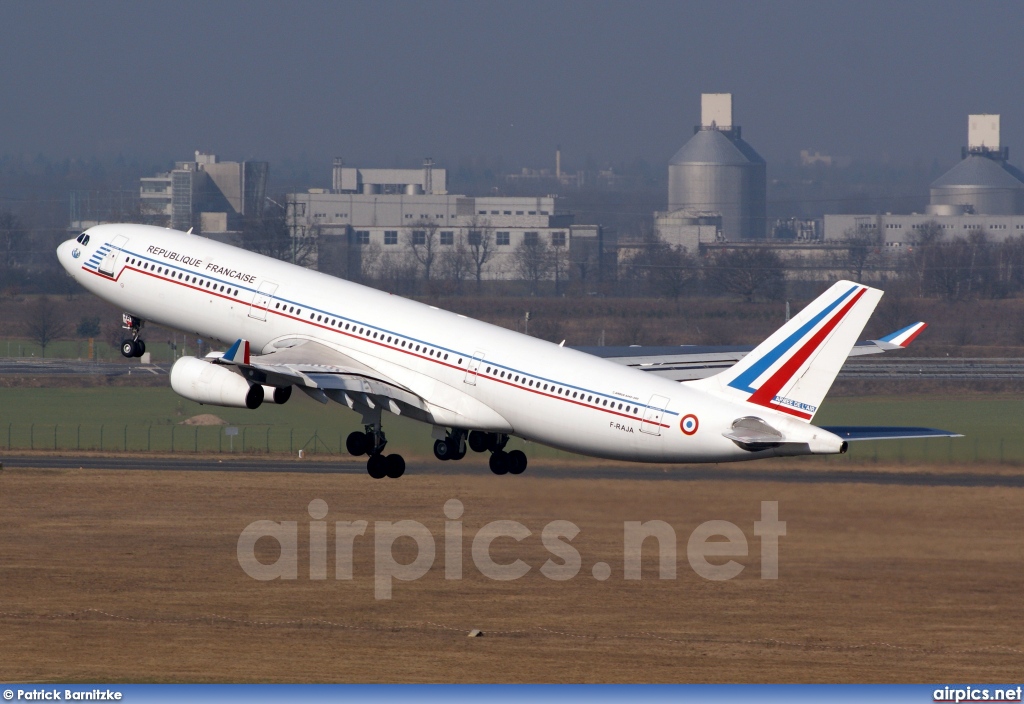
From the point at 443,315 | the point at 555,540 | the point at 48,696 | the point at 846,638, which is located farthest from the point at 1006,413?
the point at 48,696

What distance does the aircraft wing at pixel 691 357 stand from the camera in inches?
2115

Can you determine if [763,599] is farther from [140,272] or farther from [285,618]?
[140,272]

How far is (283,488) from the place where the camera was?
81.1m

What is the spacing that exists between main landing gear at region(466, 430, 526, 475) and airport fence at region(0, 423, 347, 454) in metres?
41.8

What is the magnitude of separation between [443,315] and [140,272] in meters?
11.9

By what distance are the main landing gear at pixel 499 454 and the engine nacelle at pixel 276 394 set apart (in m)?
6.21

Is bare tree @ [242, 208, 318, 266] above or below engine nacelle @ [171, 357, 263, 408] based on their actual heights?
above

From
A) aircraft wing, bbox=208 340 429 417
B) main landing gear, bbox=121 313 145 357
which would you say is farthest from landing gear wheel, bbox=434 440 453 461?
main landing gear, bbox=121 313 145 357

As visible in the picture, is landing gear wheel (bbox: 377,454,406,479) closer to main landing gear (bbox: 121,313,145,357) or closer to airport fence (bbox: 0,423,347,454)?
main landing gear (bbox: 121,313,145,357)

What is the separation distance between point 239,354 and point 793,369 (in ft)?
51.3

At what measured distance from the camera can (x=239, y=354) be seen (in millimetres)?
48031

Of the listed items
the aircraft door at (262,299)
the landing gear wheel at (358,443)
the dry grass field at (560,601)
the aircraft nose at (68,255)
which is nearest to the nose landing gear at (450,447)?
the dry grass field at (560,601)

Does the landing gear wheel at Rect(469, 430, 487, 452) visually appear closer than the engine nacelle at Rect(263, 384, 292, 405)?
No

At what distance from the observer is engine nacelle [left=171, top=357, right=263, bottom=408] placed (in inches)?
1925
